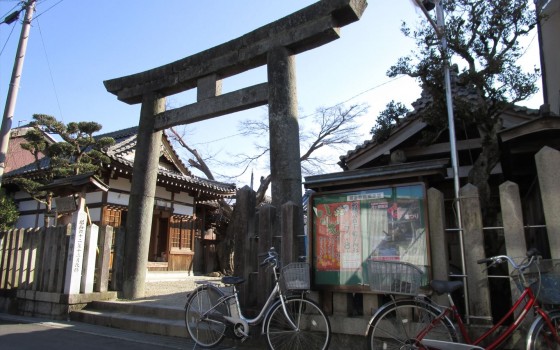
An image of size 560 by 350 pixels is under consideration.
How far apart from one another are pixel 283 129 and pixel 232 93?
74.2 inches

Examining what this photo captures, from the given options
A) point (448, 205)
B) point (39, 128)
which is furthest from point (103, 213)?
point (448, 205)

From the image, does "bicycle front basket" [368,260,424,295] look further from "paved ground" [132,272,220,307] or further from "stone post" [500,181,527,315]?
"paved ground" [132,272,220,307]

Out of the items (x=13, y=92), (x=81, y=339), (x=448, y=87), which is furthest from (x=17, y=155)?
(x=448, y=87)

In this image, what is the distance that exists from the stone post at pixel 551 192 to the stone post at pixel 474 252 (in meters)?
0.67

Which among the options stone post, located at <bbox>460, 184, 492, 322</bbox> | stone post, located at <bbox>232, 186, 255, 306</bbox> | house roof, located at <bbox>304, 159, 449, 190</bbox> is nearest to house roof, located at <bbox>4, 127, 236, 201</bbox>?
stone post, located at <bbox>232, 186, 255, 306</bbox>

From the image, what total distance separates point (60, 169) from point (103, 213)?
2.23 meters

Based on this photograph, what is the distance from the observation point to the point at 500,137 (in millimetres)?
6832

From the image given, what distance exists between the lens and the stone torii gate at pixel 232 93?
711 cm

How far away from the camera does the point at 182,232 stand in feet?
61.6

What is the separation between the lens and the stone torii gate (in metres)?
7.11

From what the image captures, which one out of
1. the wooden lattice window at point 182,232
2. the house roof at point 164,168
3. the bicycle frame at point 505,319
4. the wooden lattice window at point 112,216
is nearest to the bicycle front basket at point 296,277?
the bicycle frame at point 505,319

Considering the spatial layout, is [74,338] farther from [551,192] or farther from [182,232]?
[182,232]

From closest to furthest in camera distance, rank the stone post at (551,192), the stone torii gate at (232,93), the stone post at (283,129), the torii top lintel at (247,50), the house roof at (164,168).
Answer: the stone post at (551,192) < the stone post at (283,129) < the stone torii gate at (232,93) < the torii top lintel at (247,50) < the house roof at (164,168)

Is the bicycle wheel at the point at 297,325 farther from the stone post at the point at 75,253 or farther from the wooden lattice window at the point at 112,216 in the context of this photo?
the wooden lattice window at the point at 112,216
